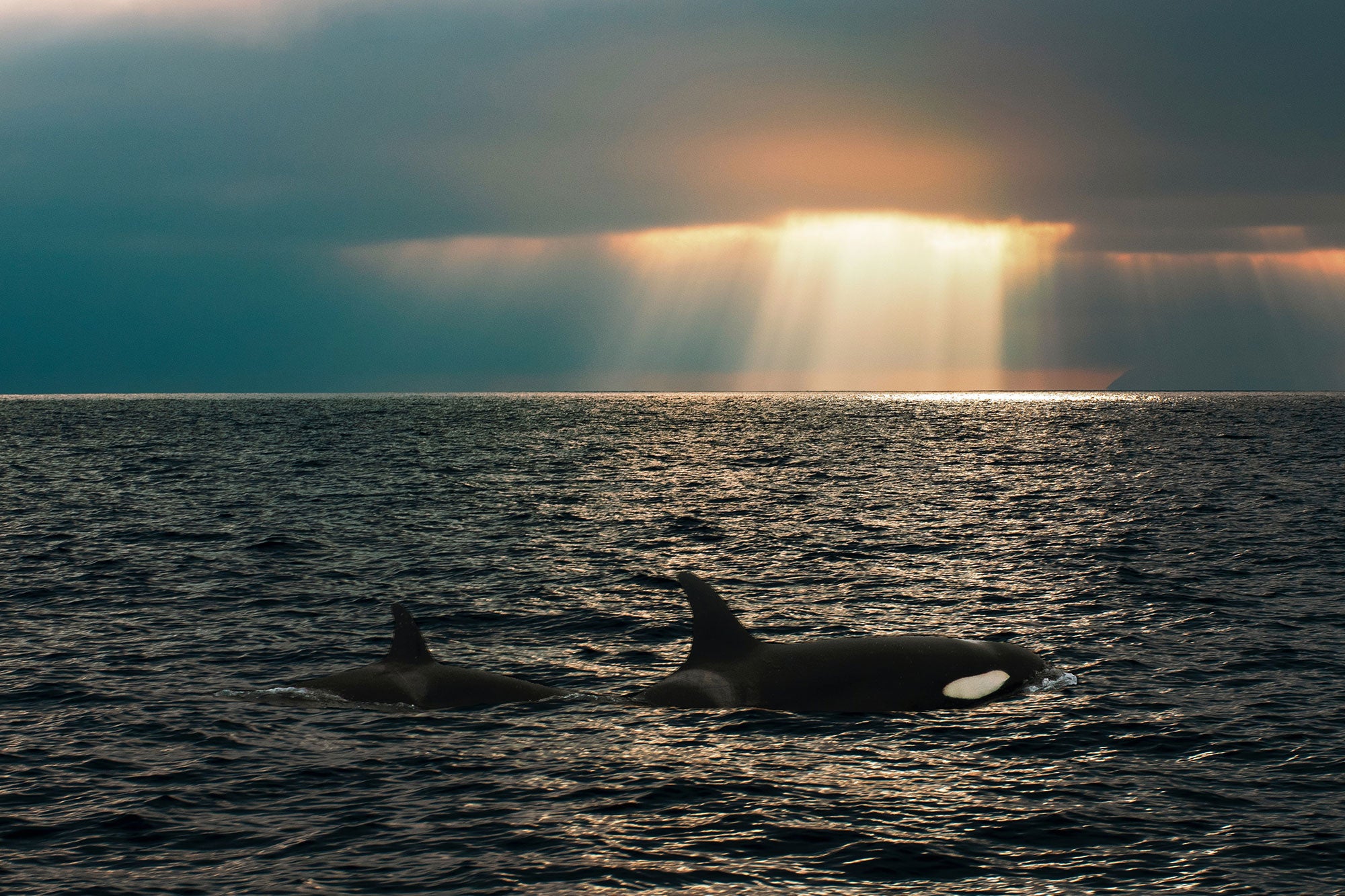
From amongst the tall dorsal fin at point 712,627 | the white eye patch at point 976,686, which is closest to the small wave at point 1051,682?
the white eye patch at point 976,686

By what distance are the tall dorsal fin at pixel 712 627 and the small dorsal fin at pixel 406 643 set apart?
3.75 meters

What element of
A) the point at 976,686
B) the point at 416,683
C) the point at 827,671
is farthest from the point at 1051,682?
the point at 416,683

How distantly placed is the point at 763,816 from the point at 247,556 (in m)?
26.4

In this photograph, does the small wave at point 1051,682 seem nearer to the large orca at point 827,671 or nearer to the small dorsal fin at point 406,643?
the large orca at point 827,671

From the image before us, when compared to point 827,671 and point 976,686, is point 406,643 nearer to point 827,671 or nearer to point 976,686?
point 827,671

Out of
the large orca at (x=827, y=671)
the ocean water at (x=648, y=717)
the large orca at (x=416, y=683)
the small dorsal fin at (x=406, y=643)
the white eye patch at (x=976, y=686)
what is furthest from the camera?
the large orca at (x=416, y=683)

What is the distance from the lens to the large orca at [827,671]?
16.1 metres

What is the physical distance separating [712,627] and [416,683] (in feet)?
13.9

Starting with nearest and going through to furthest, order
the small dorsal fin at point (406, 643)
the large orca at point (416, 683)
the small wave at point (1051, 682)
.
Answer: the small dorsal fin at point (406, 643), the large orca at point (416, 683), the small wave at point (1051, 682)

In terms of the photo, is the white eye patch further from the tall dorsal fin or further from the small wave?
the tall dorsal fin

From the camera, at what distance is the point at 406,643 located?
1714 centimetres

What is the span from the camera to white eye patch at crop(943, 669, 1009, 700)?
16.3 meters

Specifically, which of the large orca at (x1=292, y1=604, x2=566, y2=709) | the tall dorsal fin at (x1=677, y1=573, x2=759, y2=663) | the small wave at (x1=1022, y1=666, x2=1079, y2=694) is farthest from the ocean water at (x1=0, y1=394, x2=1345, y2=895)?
the tall dorsal fin at (x1=677, y1=573, x2=759, y2=663)

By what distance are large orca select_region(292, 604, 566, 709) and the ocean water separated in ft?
1.28
